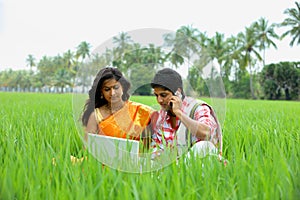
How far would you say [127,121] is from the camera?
1.57m

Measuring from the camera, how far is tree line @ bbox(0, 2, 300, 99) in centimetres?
140

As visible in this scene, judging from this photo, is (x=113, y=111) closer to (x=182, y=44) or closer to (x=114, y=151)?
(x=114, y=151)

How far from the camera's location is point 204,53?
1399mm

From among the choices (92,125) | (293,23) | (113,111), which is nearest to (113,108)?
(113,111)

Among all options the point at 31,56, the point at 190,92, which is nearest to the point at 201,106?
the point at 190,92

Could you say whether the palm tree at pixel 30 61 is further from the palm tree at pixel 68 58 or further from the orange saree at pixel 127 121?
the orange saree at pixel 127 121

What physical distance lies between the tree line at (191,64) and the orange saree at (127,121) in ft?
0.48

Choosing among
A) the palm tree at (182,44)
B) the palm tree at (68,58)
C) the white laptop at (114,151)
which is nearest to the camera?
the white laptop at (114,151)

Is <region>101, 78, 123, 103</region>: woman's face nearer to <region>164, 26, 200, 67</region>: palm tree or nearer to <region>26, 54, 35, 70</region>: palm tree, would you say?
<region>164, 26, 200, 67</region>: palm tree

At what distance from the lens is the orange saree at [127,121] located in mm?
1517

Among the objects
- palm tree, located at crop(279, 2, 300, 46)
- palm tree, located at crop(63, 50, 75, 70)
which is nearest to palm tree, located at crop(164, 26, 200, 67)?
palm tree, located at crop(279, 2, 300, 46)

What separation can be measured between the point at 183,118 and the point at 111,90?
346 millimetres

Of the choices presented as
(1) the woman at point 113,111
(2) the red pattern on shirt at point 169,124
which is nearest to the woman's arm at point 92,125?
(1) the woman at point 113,111

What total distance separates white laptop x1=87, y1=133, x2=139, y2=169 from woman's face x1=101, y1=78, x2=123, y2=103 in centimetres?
20
